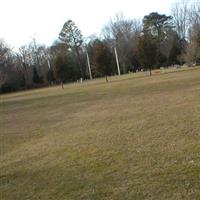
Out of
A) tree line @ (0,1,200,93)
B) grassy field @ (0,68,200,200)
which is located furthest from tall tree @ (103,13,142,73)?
grassy field @ (0,68,200,200)

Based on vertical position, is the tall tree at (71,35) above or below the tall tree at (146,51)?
above

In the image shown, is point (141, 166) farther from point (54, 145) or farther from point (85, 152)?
point (54, 145)

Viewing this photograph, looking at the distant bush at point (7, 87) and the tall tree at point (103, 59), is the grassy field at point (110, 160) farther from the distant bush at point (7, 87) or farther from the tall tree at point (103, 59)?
the distant bush at point (7, 87)

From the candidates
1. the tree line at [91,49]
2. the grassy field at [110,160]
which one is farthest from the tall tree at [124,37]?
the grassy field at [110,160]

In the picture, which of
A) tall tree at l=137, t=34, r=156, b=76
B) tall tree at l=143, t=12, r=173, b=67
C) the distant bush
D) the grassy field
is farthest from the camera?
tall tree at l=143, t=12, r=173, b=67

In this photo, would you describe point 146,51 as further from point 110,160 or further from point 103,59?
point 110,160

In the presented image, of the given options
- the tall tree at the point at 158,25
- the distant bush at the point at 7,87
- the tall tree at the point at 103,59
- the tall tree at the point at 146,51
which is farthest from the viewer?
the tall tree at the point at 158,25

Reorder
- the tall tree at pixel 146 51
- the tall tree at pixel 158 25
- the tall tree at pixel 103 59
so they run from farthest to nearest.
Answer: the tall tree at pixel 158 25
the tall tree at pixel 103 59
the tall tree at pixel 146 51

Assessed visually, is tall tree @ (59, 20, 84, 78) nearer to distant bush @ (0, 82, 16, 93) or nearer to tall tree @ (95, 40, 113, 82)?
distant bush @ (0, 82, 16, 93)

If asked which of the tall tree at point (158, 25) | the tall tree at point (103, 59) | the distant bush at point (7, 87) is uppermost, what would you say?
the tall tree at point (158, 25)

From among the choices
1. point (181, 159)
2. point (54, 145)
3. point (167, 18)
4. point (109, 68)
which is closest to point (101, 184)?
point (181, 159)

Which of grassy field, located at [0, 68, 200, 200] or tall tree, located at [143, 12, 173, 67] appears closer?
grassy field, located at [0, 68, 200, 200]

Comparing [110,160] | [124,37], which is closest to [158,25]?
[124,37]

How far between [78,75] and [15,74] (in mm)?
12644
